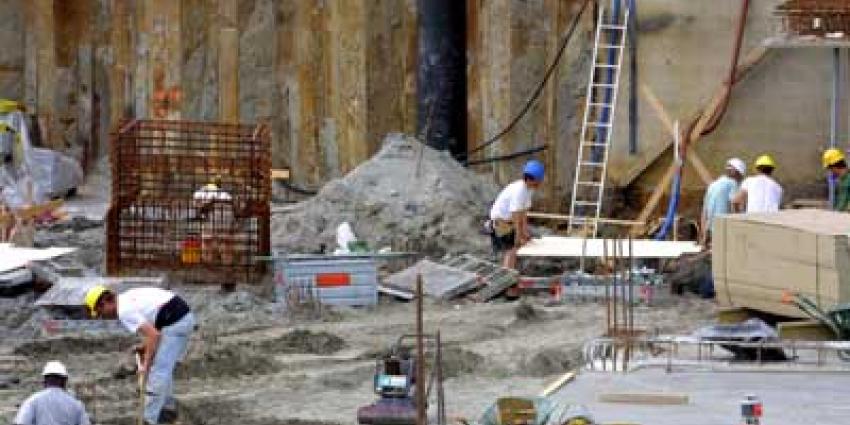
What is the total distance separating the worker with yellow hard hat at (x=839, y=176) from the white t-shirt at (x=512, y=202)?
2.88 meters

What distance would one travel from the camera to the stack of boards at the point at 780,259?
864 inches

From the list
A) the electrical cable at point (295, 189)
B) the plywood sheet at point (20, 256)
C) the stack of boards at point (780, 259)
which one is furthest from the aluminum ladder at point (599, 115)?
the stack of boards at point (780, 259)

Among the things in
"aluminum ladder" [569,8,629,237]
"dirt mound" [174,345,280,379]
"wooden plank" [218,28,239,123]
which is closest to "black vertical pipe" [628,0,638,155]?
"aluminum ladder" [569,8,629,237]

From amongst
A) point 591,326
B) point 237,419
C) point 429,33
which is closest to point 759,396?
point 237,419

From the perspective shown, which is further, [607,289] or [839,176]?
[839,176]

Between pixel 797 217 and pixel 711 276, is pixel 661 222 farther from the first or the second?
pixel 797 217

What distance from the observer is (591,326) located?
24.0m

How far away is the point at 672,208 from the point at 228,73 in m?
7.87

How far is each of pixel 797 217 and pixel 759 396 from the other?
4426 mm

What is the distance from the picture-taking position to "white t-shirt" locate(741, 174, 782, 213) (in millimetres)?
25828

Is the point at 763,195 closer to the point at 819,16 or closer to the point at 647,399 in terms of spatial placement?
the point at 819,16

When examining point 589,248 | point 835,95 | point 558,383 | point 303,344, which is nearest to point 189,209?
point 303,344

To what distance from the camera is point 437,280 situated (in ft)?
87.6

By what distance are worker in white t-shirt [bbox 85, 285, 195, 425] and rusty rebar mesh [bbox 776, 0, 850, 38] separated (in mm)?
10527
